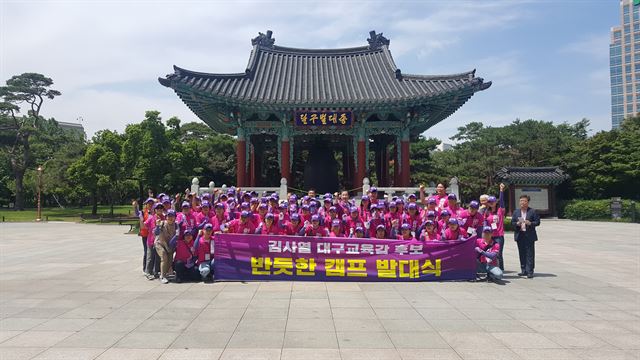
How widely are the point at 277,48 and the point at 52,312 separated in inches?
746

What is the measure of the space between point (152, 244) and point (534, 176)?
36.9 metres

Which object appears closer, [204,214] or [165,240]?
[165,240]

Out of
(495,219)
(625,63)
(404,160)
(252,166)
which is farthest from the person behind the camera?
(625,63)

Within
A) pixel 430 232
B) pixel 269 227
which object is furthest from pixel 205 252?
pixel 430 232

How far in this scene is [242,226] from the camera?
9836 millimetres

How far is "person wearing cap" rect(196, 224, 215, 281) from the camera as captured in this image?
944 centimetres

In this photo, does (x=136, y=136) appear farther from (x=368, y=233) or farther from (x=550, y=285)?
(x=550, y=285)

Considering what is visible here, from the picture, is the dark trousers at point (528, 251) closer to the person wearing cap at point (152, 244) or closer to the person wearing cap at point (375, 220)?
the person wearing cap at point (375, 220)

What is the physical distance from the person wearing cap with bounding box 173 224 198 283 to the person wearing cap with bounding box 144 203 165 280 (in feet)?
2.57

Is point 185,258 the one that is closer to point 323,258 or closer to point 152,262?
point 152,262

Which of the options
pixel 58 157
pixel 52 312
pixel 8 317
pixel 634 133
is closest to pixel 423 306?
pixel 52 312

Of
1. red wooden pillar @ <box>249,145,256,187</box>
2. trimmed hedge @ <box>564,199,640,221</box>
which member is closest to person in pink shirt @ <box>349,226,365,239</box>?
red wooden pillar @ <box>249,145,256,187</box>

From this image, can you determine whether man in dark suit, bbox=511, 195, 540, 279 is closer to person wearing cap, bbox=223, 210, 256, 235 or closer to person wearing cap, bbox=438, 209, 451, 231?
person wearing cap, bbox=438, 209, 451, 231

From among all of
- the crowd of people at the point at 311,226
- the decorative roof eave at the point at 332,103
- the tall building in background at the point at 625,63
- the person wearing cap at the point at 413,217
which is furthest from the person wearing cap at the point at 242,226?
the tall building in background at the point at 625,63
